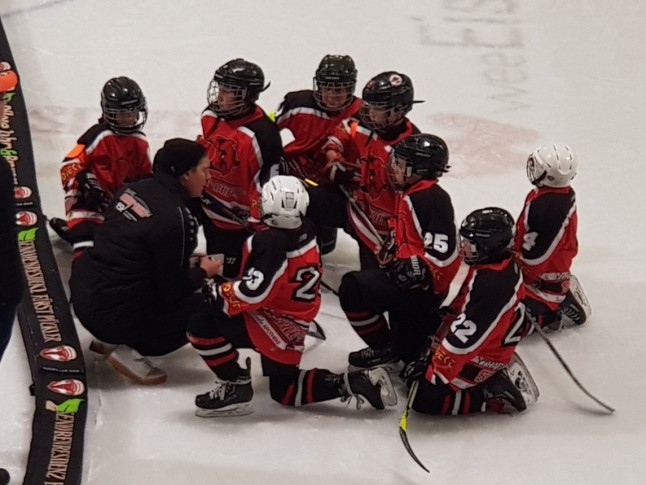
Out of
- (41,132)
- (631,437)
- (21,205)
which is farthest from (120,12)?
(631,437)

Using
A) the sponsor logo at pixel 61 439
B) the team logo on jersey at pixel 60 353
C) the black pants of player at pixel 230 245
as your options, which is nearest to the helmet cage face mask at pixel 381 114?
the black pants of player at pixel 230 245

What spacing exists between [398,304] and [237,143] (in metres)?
0.86

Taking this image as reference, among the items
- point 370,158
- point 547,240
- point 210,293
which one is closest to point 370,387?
point 210,293

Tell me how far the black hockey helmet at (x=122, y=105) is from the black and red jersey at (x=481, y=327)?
1.34 metres

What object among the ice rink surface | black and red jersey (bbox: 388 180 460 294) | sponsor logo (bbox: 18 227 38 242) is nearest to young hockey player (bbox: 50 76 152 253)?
sponsor logo (bbox: 18 227 38 242)

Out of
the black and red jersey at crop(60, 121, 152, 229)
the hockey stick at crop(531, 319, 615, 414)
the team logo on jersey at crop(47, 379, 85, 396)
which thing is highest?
the black and red jersey at crop(60, 121, 152, 229)

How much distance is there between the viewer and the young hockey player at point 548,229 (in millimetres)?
3467

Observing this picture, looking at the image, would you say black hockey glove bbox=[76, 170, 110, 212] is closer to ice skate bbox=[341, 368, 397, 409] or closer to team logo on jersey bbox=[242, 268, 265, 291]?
team logo on jersey bbox=[242, 268, 265, 291]

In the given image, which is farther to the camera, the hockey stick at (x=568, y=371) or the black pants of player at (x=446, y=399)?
the hockey stick at (x=568, y=371)

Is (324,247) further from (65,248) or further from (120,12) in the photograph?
(120,12)

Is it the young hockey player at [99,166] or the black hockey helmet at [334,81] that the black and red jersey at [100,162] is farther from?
the black hockey helmet at [334,81]

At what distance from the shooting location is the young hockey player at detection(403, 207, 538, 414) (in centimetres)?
310

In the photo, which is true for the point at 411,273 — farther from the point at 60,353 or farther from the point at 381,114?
the point at 60,353

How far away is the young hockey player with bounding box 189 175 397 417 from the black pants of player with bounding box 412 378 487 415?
92 millimetres
